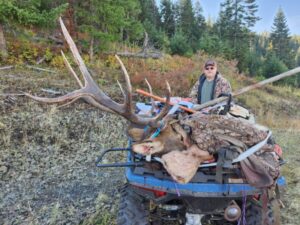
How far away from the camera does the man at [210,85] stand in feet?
19.0

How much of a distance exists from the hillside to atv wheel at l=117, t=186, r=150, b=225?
2.67 ft

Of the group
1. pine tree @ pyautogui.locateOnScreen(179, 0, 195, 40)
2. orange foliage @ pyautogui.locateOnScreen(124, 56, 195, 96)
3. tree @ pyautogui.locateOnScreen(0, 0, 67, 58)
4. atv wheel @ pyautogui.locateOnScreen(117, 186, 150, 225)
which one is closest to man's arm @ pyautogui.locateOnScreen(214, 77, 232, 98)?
atv wheel @ pyautogui.locateOnScreen(117, 186, 150, 225)

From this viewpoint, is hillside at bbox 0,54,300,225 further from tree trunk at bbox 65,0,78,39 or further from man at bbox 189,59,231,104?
tree trunk at bbox 65,0,78,39

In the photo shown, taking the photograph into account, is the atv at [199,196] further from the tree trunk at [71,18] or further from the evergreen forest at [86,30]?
the tree trunk at [71,18]

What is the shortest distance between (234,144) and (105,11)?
10.8m

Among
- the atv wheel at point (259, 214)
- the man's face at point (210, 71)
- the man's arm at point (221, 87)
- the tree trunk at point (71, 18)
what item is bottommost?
the atv wheel at point (259, 214)

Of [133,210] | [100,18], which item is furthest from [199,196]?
[100,18]

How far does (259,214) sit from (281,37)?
5712 cm

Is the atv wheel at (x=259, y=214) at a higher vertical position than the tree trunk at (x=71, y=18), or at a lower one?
lower

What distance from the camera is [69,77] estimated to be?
11469 mm

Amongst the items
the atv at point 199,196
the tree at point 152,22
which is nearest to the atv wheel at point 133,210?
the atv at point 199,196

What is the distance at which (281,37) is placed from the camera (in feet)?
185

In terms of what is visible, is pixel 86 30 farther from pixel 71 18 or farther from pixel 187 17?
pixel 187 17

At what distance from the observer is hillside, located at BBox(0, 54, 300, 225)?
194 inches
